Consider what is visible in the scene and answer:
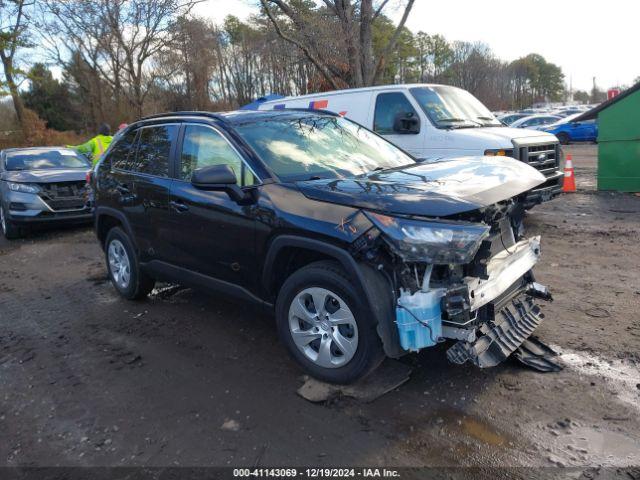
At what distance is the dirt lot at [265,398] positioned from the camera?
2.94 meters

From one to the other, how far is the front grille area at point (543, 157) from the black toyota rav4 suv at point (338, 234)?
344 centimetres

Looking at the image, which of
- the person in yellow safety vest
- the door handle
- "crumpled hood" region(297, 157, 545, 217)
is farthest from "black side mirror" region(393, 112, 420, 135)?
the person in yellow safety vest

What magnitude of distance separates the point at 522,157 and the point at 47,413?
6631 millimetres

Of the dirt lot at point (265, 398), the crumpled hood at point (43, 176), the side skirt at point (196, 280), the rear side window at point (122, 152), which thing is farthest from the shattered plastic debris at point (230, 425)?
the crumpled hood at point (43, 176)

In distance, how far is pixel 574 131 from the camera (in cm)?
2588

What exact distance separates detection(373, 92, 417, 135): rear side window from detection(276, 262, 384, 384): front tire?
18.3 ft

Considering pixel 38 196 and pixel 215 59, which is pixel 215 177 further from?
pixel 215 59

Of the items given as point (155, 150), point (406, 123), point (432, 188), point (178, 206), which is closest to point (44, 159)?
point (155, 150)

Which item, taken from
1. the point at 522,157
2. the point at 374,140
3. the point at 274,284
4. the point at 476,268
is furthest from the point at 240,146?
the point at 522,157

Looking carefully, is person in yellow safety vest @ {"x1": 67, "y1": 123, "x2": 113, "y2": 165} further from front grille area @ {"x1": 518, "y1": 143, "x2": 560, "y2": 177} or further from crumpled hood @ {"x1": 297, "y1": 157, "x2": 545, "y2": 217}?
crumpled hood @ {"x1": 297, "y1": 157, "x2": 545, "y2": 217}

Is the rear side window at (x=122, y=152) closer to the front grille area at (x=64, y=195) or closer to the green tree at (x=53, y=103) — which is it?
the front grille area at (x=64, y=195)

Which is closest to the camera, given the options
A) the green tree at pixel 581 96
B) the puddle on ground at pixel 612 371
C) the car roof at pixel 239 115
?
the puddle on ground at pixel 612 371

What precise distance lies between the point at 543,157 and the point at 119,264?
6.29 meters

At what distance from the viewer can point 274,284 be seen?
389 cm
